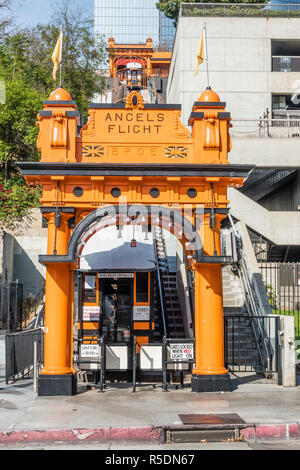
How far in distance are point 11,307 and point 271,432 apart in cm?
1420

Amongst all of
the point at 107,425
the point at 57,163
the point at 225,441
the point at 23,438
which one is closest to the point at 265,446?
the point at 225,441

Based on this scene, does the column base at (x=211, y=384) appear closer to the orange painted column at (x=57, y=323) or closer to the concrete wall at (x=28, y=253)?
the orange painted column at (x=57, y=323)

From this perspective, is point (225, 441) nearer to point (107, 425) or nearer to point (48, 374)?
point (107, 425)

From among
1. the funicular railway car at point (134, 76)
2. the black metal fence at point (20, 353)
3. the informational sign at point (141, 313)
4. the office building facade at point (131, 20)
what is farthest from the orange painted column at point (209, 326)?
the office building facade at point (131, 20)

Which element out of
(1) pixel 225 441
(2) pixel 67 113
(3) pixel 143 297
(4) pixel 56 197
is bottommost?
(1) pixel 225 441

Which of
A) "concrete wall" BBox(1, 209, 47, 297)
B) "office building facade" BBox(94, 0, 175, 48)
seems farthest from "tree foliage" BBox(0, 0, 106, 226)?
"office building facade" BBox(94, 0, 175, 48)

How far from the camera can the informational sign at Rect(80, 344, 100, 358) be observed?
12742mm

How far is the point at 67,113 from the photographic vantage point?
12633mm

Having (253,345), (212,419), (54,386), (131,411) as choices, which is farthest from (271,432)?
(253,345)

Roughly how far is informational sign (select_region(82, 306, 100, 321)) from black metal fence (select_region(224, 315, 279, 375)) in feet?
11.5

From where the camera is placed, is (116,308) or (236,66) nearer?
(116,308)

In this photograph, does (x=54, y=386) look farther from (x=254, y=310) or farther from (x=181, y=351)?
(x=254, y=310)

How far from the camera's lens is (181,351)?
12.7 meters
